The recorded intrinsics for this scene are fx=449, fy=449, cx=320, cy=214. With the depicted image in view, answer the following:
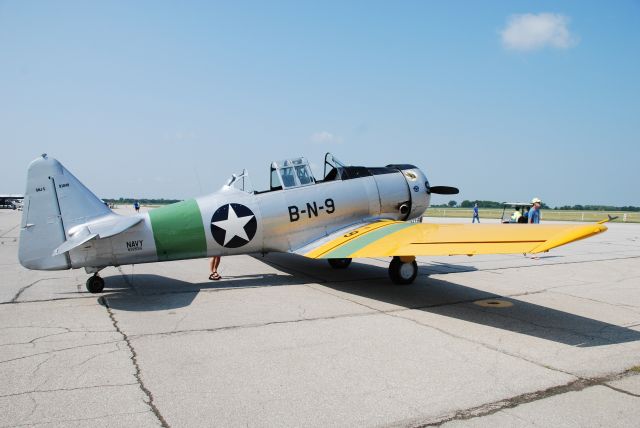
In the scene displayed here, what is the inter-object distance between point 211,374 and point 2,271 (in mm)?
9513

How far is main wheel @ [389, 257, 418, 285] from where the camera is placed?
29.6 ft

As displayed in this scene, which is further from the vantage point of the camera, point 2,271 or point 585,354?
point 2,271

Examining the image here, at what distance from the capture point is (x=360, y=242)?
28.0 ft

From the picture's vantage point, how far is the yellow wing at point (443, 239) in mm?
5715

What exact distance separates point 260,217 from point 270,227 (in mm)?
299

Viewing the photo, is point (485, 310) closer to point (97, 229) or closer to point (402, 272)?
point (402, 272)

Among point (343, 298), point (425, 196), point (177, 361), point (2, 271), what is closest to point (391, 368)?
point (177, 361)

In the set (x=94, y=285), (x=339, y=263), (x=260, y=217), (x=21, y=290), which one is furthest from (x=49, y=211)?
(x=339, y=263)

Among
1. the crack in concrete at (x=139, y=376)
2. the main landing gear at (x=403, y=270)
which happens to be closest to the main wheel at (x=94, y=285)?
the crack in concrete at (x=139, y=376)

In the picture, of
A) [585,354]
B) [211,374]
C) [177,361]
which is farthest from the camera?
[585,354]

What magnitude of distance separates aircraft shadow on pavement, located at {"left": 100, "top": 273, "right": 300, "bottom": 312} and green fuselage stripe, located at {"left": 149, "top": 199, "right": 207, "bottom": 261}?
69cm

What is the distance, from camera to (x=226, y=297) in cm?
790

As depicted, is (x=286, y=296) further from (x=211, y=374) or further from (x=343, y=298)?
(x=211, y=374)

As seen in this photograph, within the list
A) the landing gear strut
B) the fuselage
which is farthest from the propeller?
the landing gear strut
